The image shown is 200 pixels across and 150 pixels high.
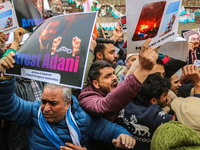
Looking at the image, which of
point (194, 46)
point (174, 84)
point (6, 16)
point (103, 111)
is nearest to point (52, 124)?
point (103, 111)

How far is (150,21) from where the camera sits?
1253 mm

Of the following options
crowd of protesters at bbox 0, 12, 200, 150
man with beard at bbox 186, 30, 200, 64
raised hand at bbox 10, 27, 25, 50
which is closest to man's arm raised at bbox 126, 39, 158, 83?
crowd of protesters at bbox 0, 12, 200, 150

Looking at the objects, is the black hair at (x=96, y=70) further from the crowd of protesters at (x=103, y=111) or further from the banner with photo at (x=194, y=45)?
the banner with photo at (x=194, y=45)

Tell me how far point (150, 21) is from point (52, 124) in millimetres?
1157

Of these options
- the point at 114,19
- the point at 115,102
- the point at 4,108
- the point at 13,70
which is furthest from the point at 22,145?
the point at 114,19

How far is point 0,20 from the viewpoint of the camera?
1985mm

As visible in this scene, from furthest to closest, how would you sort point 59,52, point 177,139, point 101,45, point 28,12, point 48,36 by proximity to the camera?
point 101,45, point 28,12, point 48,36, point 59,52, point 177,139

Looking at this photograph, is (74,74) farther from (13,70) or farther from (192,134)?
(192,134)

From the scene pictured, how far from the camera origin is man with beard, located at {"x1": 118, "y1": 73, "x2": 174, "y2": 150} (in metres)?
1.47

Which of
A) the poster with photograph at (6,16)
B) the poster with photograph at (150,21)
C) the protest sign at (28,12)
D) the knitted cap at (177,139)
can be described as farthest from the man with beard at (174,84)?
the poster with photograph at (6,16)

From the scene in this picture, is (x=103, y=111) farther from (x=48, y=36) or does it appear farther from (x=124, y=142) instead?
(x=48, y=36)

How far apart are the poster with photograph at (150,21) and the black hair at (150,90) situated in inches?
20.1

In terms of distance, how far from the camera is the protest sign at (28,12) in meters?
1.81

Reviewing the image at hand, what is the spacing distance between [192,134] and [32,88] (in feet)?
5.82
